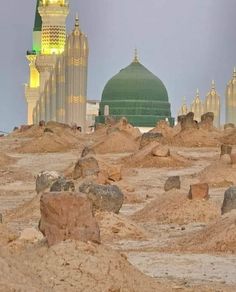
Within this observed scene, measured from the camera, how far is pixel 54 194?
13914 millimetres

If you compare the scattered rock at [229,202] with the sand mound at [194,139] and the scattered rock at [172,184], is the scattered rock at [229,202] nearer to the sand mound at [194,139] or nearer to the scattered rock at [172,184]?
the scattered rock at [172,184]

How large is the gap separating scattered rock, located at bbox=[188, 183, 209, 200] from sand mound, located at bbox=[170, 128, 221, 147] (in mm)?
31345

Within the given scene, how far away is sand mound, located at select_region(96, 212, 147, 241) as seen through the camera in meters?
19.6

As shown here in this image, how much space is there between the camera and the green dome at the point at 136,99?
332 ft

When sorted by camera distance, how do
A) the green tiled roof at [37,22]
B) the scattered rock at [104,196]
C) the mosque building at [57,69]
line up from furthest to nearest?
the green tiled roof at [37,22] < the mosque building at [57,69] < the scattered rock at [104,196]

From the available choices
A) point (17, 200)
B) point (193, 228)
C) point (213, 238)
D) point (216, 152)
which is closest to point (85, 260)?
point (213, 238)

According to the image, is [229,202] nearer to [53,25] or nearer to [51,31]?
[53,25]

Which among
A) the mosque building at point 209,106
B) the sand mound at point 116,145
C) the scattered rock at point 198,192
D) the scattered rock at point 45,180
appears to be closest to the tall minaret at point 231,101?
the mosque building at point 209,106

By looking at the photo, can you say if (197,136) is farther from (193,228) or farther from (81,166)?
(193,228)

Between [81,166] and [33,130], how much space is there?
38.5m

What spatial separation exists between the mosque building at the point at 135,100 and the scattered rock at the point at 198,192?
7673 cm

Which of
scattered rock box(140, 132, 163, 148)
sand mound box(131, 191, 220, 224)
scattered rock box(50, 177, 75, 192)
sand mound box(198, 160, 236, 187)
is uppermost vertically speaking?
scattered rock box(50, 177, 75, 192)

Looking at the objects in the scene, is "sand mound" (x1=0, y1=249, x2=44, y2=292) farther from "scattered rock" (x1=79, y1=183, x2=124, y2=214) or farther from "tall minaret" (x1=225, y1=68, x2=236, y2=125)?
"tall minaret" (x1=225, y1=68, x2=236, y2=125)

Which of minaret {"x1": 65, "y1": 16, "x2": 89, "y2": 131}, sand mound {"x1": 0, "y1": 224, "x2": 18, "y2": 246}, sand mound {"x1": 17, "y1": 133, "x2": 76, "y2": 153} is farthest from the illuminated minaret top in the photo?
sand mound {"x1": 0, "y1": 224, "x2": 18, "y2": 246}
